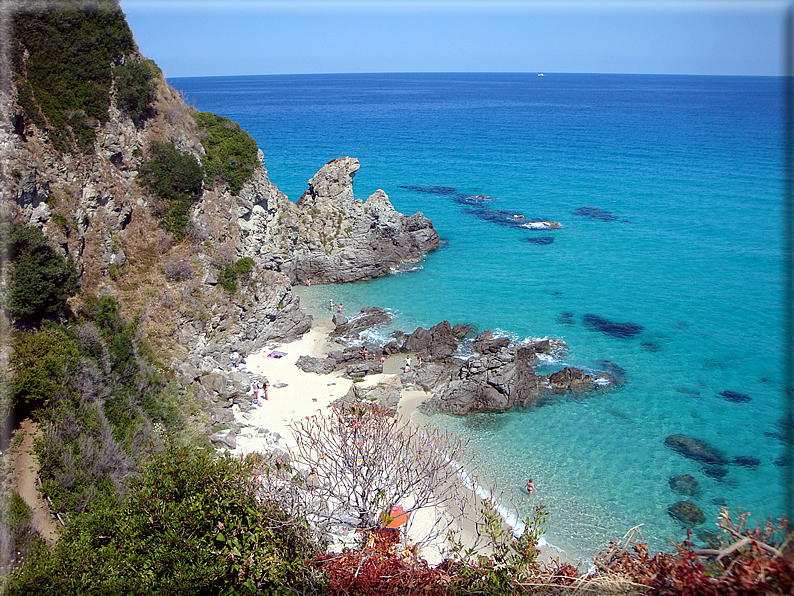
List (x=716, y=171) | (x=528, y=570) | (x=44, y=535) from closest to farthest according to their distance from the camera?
(x=528, y=570), (x=44, y=535), (x=716, y=171)

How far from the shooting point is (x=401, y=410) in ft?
85.3

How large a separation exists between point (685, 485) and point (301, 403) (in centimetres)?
1670

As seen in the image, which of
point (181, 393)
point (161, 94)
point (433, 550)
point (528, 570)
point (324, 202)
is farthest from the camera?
point (324, 202)

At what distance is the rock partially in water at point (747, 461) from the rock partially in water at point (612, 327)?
38.0ft

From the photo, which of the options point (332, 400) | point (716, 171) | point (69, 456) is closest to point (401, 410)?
point (332, 400)

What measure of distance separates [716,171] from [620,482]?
72.9 metres

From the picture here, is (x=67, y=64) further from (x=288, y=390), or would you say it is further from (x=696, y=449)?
(x=696, y=449)

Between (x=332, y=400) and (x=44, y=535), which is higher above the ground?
(x=44, y=535)

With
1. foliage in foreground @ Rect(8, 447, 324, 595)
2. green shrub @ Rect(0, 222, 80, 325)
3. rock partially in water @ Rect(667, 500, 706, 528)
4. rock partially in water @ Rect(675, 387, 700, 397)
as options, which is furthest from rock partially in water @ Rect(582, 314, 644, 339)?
green shrub @ Rect(0, 222, 80, 325)

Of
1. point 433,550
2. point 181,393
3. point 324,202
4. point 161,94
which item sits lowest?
point 433,550

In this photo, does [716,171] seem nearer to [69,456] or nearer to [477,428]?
[477,428]

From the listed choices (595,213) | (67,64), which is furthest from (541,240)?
(67,64)

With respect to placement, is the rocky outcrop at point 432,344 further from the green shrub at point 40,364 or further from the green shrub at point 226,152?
the green shrub at point 40,364

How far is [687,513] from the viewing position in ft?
65.7
